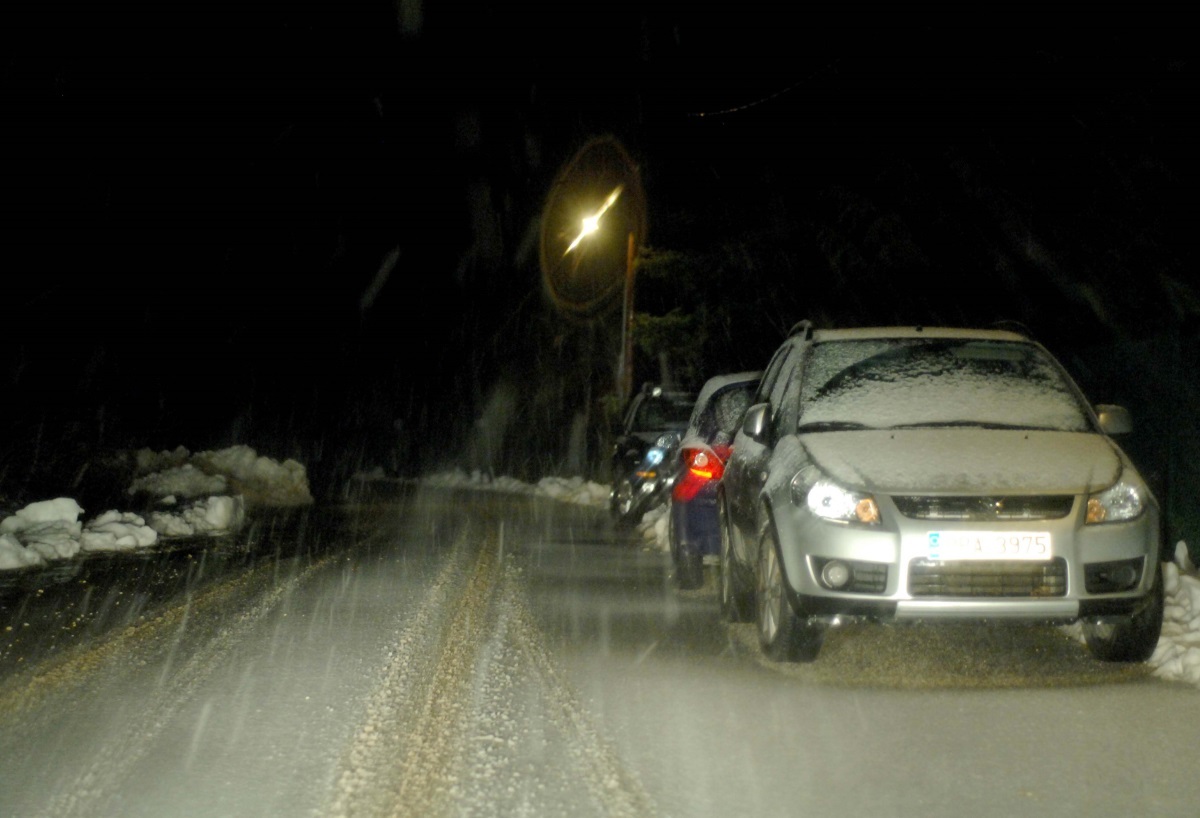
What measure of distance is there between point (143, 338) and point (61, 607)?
38.1m

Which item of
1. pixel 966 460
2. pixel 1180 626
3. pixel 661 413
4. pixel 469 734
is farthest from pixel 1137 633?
pixel 661 413

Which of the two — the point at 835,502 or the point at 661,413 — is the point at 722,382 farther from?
the point at 661,413

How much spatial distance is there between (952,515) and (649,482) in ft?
29.7

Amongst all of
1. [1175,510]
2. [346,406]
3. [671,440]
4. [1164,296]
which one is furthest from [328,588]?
[346,406]

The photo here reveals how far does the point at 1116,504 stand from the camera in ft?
21.4

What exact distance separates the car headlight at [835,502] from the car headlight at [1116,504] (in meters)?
1.06

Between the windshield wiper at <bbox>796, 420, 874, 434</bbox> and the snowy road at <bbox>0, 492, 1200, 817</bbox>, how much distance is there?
4.25ft

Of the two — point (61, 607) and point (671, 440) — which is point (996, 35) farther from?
point (61, 607)

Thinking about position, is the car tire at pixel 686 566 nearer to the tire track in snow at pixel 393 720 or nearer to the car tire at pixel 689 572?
the car tire at pixel 689 572

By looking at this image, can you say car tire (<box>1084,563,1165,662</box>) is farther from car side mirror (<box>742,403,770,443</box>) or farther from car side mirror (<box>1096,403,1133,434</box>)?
car side mirror (<box>742,403,770,443</box>)

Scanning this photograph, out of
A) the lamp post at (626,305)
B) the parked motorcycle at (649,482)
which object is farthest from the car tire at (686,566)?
the lamp post at (626,305)

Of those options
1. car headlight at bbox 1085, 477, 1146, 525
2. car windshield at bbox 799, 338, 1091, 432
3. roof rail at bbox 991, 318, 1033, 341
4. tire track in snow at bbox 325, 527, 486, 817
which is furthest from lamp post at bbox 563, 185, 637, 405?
A: car headlight at bbox 1085, 477, 1146, 525

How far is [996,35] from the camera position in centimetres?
1587

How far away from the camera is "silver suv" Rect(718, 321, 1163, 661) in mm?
6309
